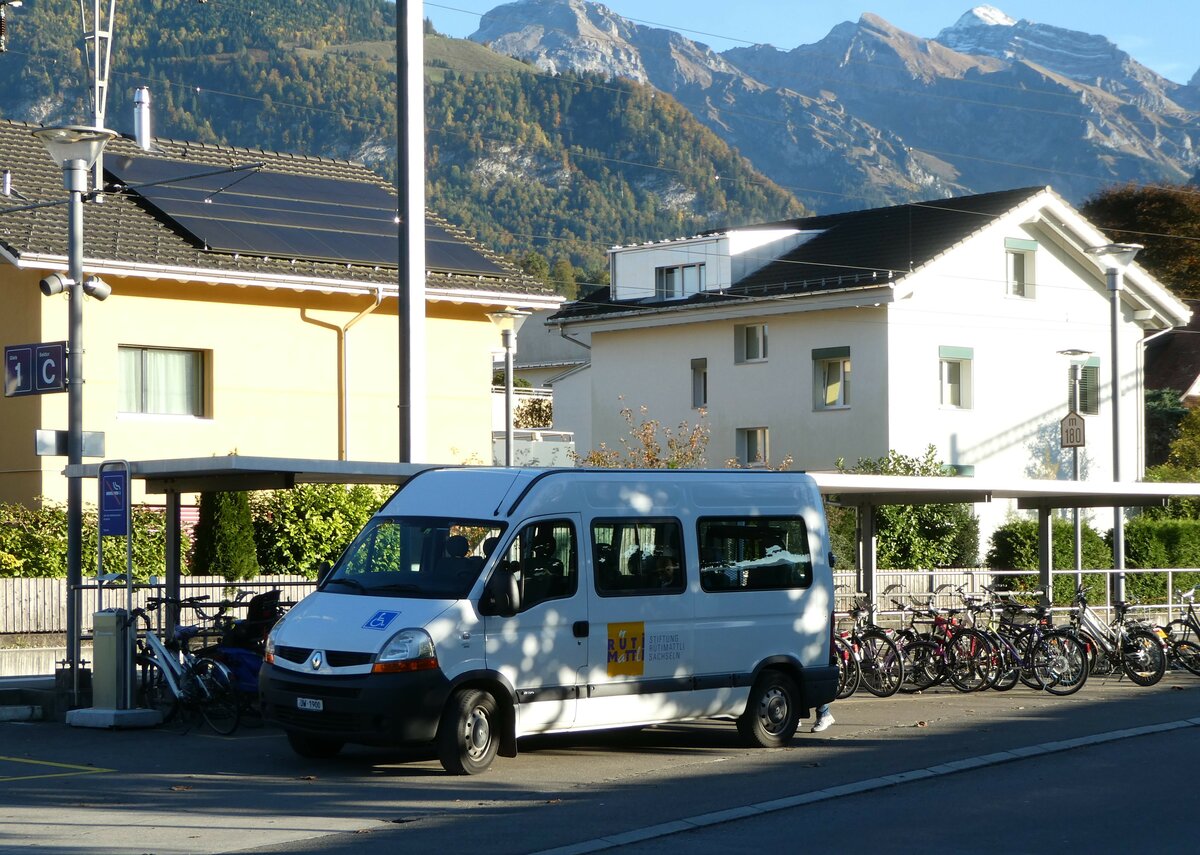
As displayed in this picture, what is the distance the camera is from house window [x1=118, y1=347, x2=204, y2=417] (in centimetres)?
2908

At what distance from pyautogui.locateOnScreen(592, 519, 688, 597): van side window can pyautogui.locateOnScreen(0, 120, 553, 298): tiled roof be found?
50.6ft

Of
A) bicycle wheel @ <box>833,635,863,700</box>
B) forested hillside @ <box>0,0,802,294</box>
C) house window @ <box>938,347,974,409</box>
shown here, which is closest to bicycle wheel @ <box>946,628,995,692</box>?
bicycle wheel @ <box>833,635,863,700</box>

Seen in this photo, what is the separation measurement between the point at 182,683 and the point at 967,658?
30.4ft

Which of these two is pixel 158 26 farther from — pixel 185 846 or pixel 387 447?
pixel 185 846

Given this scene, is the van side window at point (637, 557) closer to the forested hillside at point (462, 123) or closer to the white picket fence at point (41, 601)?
the white picket fence at point (41, 601)

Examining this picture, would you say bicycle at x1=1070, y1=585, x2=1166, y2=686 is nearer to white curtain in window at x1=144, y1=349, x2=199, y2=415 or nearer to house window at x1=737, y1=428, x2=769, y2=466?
white curtain in window at x1=144, y1=349, x2=199, y2=415

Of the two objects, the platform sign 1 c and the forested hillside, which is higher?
the forested hillside

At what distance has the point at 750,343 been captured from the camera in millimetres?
46719

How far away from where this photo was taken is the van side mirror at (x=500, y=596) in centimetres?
1365

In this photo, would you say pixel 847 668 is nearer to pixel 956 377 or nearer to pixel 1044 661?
pixel 1044 661

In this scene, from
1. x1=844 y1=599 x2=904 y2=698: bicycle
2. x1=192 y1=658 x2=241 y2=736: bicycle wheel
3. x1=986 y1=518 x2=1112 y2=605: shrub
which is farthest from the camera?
x1=986 y1=518 x2=1112 y2=605: shrub

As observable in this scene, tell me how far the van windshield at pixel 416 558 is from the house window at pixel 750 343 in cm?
3221

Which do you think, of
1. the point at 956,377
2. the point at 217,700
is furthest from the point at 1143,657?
the point at 956,377

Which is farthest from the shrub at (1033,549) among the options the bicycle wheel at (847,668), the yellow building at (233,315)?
the bicycle wheel at (847,668)
